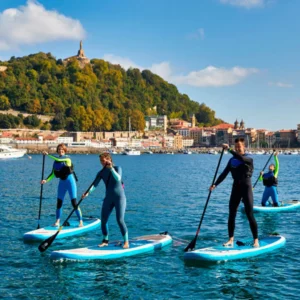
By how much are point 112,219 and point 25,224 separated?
334 centimetres

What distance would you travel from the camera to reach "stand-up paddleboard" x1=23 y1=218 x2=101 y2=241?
1302cm

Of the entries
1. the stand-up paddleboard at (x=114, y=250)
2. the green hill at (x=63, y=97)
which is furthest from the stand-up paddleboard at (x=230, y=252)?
the green hill at (x=63, y=97)

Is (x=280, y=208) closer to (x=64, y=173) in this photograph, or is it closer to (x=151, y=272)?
(x=64, y=173)

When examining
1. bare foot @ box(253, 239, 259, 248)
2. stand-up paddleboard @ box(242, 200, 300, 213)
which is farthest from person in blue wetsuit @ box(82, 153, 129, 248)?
stand-up paddleboard @ box(242, 200, 300, 213)

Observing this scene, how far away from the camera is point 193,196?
89.1 ft

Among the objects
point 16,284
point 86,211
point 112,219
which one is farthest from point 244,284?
point 86,211

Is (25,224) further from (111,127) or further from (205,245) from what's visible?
(111,127)

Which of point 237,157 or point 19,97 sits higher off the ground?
point 19,97

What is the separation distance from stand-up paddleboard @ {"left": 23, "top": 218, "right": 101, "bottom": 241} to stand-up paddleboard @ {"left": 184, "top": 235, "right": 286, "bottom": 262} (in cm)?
430

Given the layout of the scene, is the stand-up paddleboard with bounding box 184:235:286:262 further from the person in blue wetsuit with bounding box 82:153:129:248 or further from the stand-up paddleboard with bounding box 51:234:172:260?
the person in blue wetsuit with bounding box 82:153:129:248

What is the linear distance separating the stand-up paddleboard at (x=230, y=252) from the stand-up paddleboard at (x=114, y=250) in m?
1.30

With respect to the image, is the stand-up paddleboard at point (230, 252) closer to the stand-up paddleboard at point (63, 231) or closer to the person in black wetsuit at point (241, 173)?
the person in black wetsuit at point (241, 173)

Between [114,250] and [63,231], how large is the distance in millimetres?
2924

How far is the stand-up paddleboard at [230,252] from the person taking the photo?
10727mm
